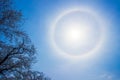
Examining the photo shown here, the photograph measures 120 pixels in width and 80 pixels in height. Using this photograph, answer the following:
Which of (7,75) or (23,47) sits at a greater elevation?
A: (23,47)

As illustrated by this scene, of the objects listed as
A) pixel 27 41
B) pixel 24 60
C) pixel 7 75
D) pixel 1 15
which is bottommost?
pixel 7 75

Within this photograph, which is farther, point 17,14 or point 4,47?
point 17,14

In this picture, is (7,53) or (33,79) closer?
(7,53)

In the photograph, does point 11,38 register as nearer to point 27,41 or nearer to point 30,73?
point 27,41

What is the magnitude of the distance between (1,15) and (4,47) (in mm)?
2338

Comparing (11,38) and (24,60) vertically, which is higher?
(11,38)

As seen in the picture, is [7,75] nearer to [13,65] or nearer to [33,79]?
[13,65]

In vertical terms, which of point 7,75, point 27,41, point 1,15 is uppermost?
point 1,15

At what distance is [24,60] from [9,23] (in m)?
2.97

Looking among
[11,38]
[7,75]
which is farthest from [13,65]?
[11,38]

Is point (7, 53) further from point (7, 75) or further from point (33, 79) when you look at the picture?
point (33, 79)

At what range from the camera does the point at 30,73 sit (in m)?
18.9

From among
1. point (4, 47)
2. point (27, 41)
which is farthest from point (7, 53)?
point (27, 41)

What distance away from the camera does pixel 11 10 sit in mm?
18656
